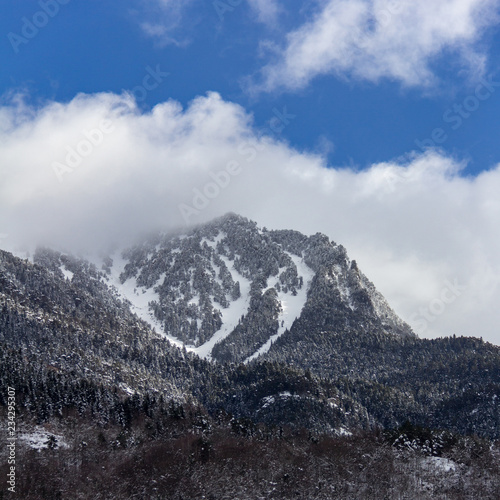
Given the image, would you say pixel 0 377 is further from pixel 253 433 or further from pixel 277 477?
pixel 277 477

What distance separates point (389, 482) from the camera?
117312 mm

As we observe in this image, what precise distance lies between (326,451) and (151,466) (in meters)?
40.0

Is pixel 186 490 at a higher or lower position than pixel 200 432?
lower

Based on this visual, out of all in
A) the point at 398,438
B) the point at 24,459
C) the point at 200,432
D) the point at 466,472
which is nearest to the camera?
the point at 466,472

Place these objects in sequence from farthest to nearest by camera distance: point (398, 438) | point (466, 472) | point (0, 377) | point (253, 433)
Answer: point (0, 377)
point (253, 433)
point (398, 438)
point (466, 472)

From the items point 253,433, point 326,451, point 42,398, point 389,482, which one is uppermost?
point 42,398

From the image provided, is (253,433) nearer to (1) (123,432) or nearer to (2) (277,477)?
(1) (123,432)

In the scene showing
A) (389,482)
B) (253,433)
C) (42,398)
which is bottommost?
(389,482)

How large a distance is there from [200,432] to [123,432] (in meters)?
20.6

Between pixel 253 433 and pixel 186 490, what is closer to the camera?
pixel 186 490

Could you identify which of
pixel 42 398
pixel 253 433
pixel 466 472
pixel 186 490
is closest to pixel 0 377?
pixel 42 398

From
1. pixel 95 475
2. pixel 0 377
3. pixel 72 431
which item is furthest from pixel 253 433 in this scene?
pixel 0 377

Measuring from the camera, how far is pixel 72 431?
167 metres

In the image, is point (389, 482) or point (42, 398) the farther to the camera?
point (42, 398)
